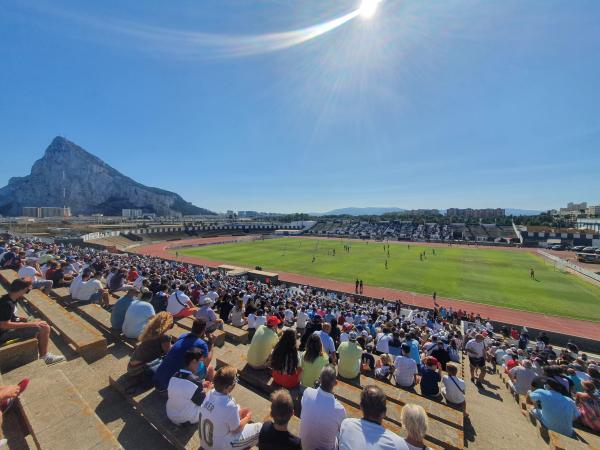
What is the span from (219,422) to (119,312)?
5.08 metres

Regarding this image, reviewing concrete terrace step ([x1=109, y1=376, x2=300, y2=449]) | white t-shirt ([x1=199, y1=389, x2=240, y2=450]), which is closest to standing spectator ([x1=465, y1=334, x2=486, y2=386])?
concrete terrace step ([x1=109, y1=376, x2=300, y2=449])

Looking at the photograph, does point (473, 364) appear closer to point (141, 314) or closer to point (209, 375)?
point (209, 375)

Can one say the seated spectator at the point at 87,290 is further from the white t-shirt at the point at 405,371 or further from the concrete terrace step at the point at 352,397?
the white t-shirt at the point at 405,371

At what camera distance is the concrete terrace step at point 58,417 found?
309 centimetres

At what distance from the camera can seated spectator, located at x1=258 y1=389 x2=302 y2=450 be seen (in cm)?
266

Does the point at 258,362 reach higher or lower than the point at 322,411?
lower

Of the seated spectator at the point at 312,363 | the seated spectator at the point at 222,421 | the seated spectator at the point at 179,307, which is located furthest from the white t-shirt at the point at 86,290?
the seated spectator at the point at 222,421

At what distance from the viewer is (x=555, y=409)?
5.28m

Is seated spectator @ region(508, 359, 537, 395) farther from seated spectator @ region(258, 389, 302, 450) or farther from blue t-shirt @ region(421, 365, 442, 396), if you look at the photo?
seated spectator @ region(258, 389, 302, 450)

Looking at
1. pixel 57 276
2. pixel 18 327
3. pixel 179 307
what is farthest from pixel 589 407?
pixel 57 276

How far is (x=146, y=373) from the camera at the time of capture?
4.54 meters

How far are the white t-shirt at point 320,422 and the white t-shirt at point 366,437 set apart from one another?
0.19 meters

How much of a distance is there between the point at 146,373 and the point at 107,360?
6.16 ft

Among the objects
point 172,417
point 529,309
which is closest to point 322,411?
point 172,417
